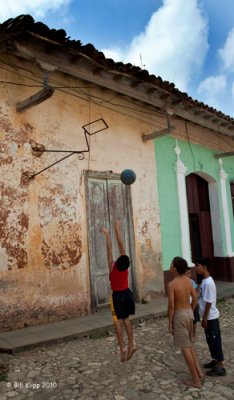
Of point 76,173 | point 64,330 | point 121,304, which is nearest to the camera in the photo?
point 121,304

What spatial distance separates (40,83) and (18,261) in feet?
9.51

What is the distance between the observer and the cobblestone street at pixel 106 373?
3037mm

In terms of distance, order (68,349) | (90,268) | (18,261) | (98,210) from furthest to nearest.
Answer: (98,210) < (90,268) < (18,261) < (68,349)

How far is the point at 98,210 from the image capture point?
6.16 meters

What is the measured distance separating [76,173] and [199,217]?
4.69 metres

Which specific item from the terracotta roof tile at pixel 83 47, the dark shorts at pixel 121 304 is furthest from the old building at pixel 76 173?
the dark shorts at pixel 121 304

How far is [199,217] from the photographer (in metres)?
9.29

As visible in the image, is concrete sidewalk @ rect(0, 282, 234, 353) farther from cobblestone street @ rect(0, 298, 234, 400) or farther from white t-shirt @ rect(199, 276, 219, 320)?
white t-shirt @ rect(199, 276, 219, 320)

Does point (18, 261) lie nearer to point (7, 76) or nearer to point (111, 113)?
point (7, 76)

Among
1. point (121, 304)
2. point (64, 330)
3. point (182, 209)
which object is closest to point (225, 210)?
point (182, 209)

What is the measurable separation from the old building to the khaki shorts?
2.57 m

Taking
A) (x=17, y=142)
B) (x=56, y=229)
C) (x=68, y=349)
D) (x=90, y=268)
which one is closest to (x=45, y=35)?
(x=17, y=142)

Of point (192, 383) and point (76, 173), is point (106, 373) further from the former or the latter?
point (76, 173)

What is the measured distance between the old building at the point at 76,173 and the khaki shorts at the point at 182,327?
257 cm
